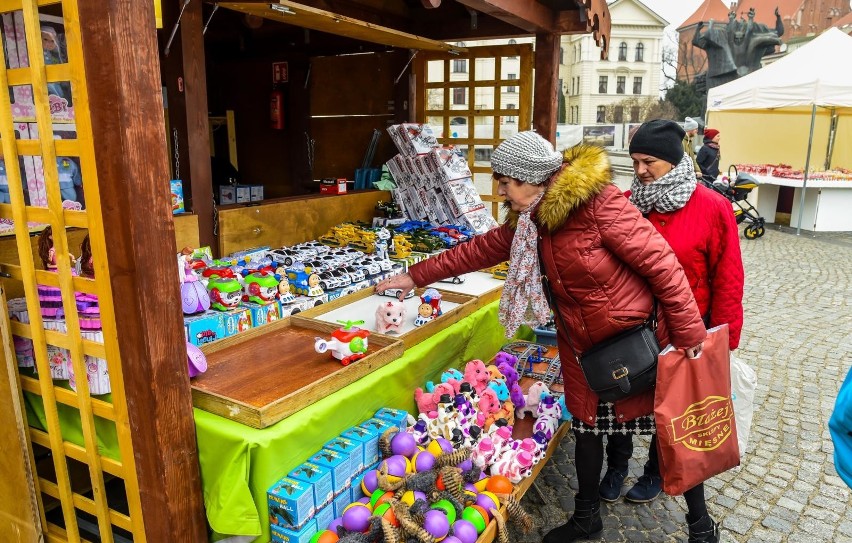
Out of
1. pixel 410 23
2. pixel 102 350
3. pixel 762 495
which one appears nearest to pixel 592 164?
pixel 102 350

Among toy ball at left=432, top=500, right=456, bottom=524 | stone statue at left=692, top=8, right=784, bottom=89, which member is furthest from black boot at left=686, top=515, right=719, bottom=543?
stone statue at left=692, top=8, right=784, bottom=89

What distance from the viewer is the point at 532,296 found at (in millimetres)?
2469

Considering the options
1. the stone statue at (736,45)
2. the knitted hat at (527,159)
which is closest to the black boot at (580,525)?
the knitted hat at (527,159)

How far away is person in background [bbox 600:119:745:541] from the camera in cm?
261

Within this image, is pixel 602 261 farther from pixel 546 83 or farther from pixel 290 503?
pixel 546 83

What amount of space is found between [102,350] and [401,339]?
4.07 feet

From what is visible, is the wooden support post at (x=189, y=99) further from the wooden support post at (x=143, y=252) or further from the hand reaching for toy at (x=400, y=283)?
the wooden support post at (x=143, y=252)

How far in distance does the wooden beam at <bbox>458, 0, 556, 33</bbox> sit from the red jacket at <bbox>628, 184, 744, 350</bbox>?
Answer: 7.28ft

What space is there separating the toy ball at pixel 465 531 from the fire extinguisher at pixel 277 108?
20.6 ft

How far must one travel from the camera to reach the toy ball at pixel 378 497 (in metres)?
2.17

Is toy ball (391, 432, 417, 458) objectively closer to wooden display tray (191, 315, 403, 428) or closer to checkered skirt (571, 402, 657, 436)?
wooden display tray (191, 315, 403, 428)

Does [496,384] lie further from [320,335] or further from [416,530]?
[416,530]

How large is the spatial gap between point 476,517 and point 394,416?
532 millimetres

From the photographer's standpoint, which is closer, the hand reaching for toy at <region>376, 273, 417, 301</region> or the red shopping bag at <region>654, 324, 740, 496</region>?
the red shopping bag at <region>654, 324, 740, 496</region>
